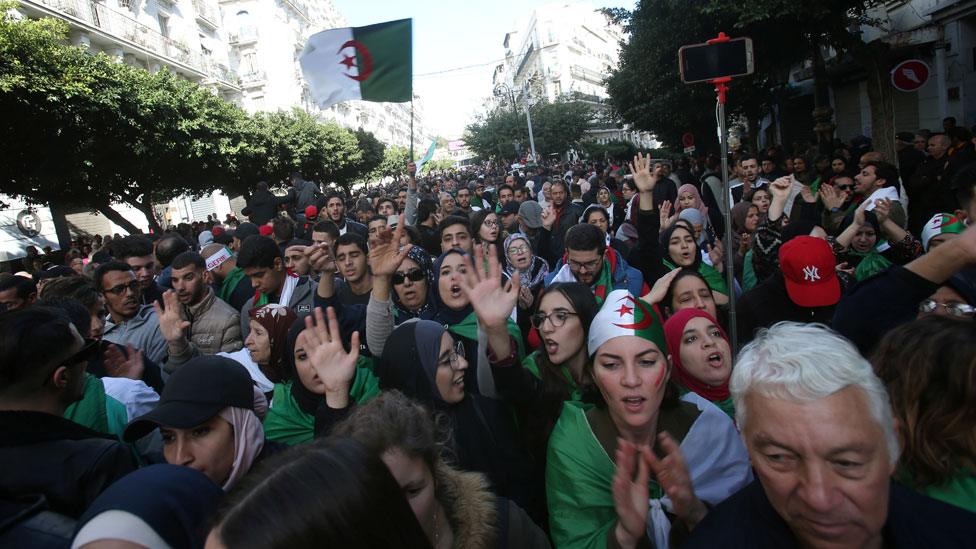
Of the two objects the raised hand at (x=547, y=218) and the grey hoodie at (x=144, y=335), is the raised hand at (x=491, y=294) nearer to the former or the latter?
the grey hoodie at (x=144, y=335)

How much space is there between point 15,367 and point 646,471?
6.67 feet

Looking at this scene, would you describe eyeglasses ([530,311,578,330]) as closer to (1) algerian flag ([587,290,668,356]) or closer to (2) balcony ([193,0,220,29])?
(1) algerian flag ([587,290,668,356])

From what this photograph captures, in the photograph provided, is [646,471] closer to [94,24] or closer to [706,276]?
[706,276]

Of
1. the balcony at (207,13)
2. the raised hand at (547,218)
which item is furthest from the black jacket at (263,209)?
the balcony at (207,13)

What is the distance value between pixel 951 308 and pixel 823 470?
1.47 metres

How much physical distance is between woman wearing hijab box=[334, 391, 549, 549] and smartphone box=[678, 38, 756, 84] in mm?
3191

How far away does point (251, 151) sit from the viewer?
794 inches

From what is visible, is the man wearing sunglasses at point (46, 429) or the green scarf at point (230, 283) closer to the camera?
the man wearing sunglasses at point (46, 429)

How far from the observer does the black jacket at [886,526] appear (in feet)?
4.18

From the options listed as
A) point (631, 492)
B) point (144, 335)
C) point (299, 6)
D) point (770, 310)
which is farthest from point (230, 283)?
point (299, 6)

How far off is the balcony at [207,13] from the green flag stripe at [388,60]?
32.7 m

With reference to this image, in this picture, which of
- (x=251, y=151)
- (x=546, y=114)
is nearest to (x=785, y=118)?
(x=251, y=151)

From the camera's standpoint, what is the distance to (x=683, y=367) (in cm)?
259

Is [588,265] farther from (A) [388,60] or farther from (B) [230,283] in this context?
(A) [388,60]
